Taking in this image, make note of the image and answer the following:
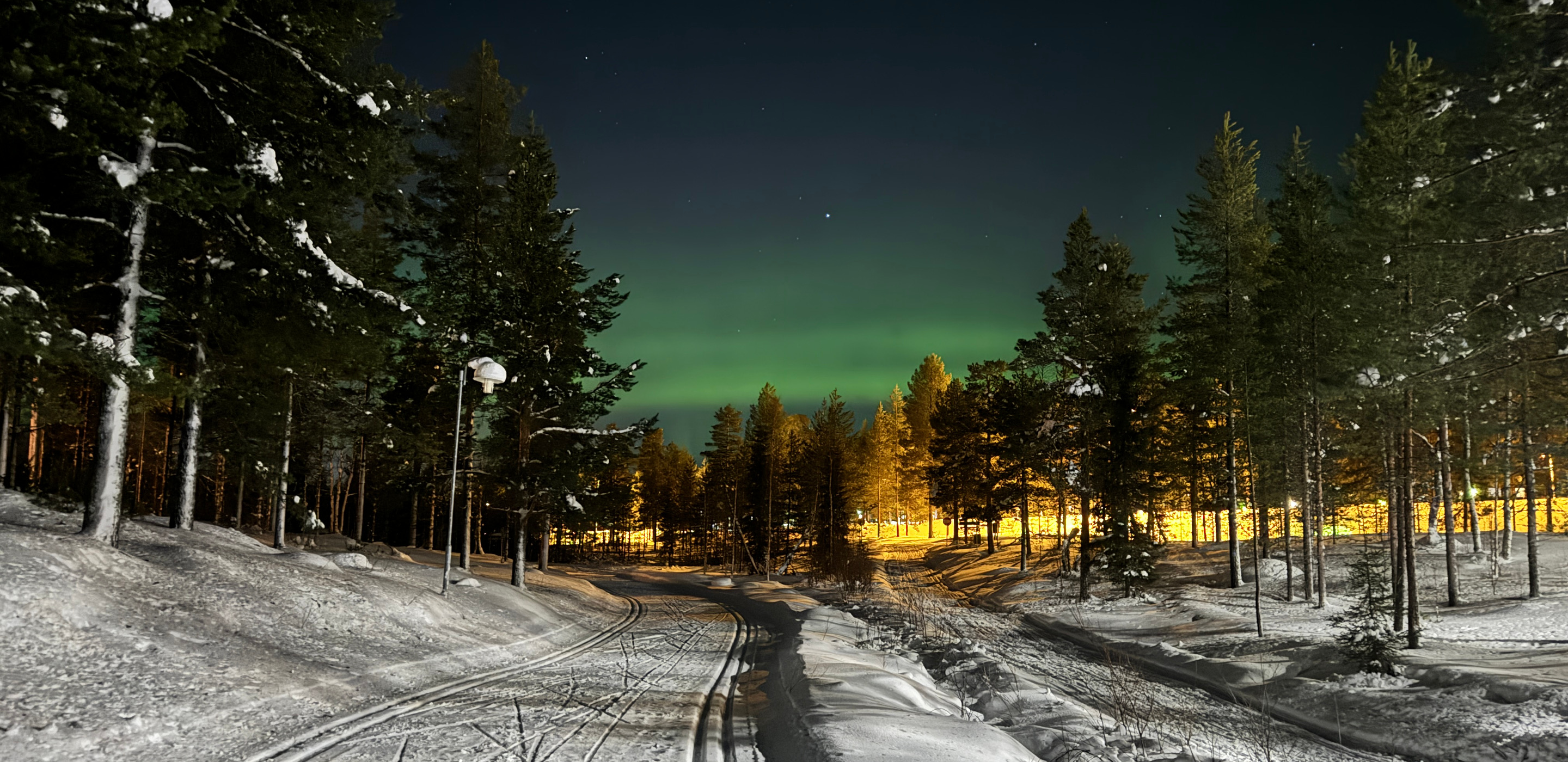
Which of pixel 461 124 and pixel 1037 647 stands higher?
pixel 461 124

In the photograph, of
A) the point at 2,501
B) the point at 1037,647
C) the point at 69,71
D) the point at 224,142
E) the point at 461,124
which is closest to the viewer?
the point at 69,71

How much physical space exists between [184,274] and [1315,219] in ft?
89.1

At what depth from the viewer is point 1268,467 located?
29922 mm

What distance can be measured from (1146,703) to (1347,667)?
5.60 m

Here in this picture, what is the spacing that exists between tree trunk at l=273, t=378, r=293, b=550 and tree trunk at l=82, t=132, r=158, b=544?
4810 mm

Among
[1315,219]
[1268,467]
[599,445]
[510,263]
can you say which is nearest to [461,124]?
[510,263]


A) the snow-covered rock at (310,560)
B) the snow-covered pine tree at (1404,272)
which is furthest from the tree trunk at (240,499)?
the snow-covered pine tree at (1404,272)

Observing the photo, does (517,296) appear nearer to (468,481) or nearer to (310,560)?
(468,481)

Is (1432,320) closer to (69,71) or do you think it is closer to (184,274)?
(69,71)

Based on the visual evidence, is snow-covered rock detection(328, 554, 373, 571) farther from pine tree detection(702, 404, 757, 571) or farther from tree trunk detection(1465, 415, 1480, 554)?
pine tree detection(702, 404, 757, 571)

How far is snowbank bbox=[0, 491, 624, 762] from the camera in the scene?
7176 millimetres

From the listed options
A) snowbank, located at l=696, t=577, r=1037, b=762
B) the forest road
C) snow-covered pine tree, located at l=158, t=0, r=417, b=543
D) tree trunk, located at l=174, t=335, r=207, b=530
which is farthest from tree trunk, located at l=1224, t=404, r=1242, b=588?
tree trunk, located at l=174, t=335, r=207, b=530

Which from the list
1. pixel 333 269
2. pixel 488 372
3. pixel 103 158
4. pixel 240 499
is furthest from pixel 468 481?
pixel 103 158

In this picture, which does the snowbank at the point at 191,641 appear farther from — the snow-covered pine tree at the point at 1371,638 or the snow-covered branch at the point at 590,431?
the snow-covered pine tree at the point at 1371,638
